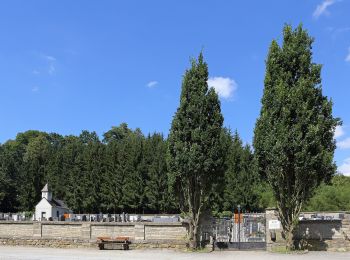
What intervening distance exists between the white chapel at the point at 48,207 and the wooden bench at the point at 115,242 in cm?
4268

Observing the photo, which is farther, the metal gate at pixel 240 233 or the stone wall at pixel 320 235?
the metal gate at pixel 240 233

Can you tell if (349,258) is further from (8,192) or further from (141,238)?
(8,192)

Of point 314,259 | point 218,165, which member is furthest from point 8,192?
point 314,259

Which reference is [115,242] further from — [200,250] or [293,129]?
[293,129]

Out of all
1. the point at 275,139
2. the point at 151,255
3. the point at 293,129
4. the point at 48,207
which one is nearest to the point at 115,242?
the point at 151,255

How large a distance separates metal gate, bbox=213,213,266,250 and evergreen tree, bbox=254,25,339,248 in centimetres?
214

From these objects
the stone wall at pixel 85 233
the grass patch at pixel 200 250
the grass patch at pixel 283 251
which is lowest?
the grass patch at pixel 200 250

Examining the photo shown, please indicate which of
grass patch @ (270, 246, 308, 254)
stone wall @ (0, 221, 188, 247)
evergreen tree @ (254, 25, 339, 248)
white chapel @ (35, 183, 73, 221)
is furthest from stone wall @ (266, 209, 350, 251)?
white chapel @ (35, 183, 73, 221)

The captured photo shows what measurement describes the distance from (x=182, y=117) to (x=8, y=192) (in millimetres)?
67704

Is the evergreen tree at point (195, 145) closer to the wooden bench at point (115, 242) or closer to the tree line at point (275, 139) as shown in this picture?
the tree line at point (275, 139)

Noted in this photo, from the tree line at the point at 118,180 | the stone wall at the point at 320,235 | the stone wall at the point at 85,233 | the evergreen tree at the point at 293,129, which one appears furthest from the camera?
the tree line at the point at 118,180

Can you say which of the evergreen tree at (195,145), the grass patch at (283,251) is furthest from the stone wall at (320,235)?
the evergreen tree at (195,145)

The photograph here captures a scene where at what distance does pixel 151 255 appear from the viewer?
2198 cm

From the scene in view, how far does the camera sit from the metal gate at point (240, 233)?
2398cm
